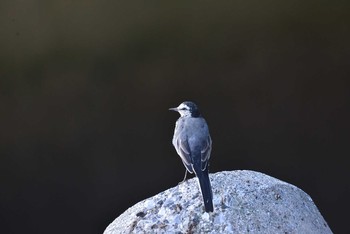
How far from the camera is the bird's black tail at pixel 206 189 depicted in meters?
4.50

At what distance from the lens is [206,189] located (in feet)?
14.9

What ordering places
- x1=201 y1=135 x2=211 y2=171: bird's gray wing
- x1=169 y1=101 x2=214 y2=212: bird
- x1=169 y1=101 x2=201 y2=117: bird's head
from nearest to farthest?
x1=169 y1=101 x2=214 y2=212: bird
x1=201 y1=135 x2=211 y2=171: bird's gray wing
x1=169 y1=101 x2=201 y2=117: bird's head

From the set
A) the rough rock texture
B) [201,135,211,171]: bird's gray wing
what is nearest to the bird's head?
[201,135,211,171]: bird's gray wing

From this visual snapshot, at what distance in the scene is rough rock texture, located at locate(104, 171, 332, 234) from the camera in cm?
450

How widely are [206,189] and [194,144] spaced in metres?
0.43

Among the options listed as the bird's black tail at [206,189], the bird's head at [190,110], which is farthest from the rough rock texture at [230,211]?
the bird's head at [190,110]

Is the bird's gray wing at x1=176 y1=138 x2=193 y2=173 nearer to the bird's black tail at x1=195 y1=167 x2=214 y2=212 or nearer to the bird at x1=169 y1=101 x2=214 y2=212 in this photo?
the bird at x1=169 y1=101 x2=214 y2=212

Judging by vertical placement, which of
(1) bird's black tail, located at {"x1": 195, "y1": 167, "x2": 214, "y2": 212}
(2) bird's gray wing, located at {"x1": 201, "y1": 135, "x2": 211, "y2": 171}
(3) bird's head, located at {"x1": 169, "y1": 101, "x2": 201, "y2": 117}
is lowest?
(1) bird's black tail, located at {"x1": 195, "y1": 167, "x2": 214, "y2": 212}

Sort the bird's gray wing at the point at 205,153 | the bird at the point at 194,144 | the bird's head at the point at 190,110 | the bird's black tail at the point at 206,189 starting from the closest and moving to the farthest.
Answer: the bird's black tail at the point at 206,189, the bird at the point at 194,144, the bird's gray wing at the point at 205,153, the bird's head at the point at 190,110

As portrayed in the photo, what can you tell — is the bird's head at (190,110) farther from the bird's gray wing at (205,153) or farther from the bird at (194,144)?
the bird's gray wing at (205,153)

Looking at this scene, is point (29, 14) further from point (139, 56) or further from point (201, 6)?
point (201, 6)

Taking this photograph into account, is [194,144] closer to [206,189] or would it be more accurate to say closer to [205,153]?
[205,153]

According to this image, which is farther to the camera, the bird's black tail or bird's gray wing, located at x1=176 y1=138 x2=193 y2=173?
bird's gray wing, located at x1=176 y1=138 x2=193 y2=173

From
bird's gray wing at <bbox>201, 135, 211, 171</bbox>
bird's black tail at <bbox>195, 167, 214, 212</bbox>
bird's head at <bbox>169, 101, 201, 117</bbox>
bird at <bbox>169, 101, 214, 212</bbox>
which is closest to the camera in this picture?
bird's black tail at <bbox>195, 167, 214, 212</bbox>
